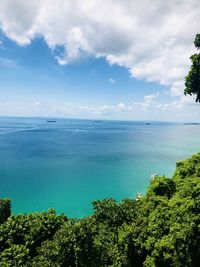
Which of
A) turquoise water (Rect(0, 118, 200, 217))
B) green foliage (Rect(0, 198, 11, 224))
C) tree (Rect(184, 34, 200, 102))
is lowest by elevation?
turquoise water (Rect(0, 118, 200, 217))

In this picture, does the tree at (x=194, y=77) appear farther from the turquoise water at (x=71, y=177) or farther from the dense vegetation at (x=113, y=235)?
the turquoise water at (x=71, y=177)

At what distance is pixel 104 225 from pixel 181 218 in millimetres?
5881

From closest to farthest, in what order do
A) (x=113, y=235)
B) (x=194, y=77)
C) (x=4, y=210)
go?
(x=113, y=235), (x=4, y=210), (x=194, y=77)

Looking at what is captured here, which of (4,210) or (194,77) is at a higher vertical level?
(194,77)

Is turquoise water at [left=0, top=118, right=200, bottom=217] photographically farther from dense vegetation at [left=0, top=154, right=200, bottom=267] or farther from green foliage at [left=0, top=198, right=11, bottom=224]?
dense vegetation at [left=0, top=154, right=200, bottom=267]

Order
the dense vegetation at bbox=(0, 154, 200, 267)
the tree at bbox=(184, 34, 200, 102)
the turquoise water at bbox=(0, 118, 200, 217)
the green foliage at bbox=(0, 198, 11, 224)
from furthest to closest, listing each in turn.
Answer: the turquoise water at bbox=(0, 118, 200, 217)
the tree at bbox=(184, 34, 200, 102)
the green foliage at bbox=(0, 198, 11, 224)
the dense vegetation at bbox=(0, 154, 200, 267)

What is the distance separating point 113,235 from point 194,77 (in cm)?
1809

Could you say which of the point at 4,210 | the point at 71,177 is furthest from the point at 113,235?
the point at 71,177

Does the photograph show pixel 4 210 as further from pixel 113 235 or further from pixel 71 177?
pixel 71 177

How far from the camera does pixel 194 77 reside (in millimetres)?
26328

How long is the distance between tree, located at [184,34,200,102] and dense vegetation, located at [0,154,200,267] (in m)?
9.83

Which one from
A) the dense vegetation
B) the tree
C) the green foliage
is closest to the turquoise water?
the green foliage

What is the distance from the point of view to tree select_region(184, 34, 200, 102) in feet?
84.7

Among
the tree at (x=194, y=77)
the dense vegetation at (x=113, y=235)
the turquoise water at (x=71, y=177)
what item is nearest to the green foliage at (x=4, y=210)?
the dense vegetation at (x=113, y=235)
